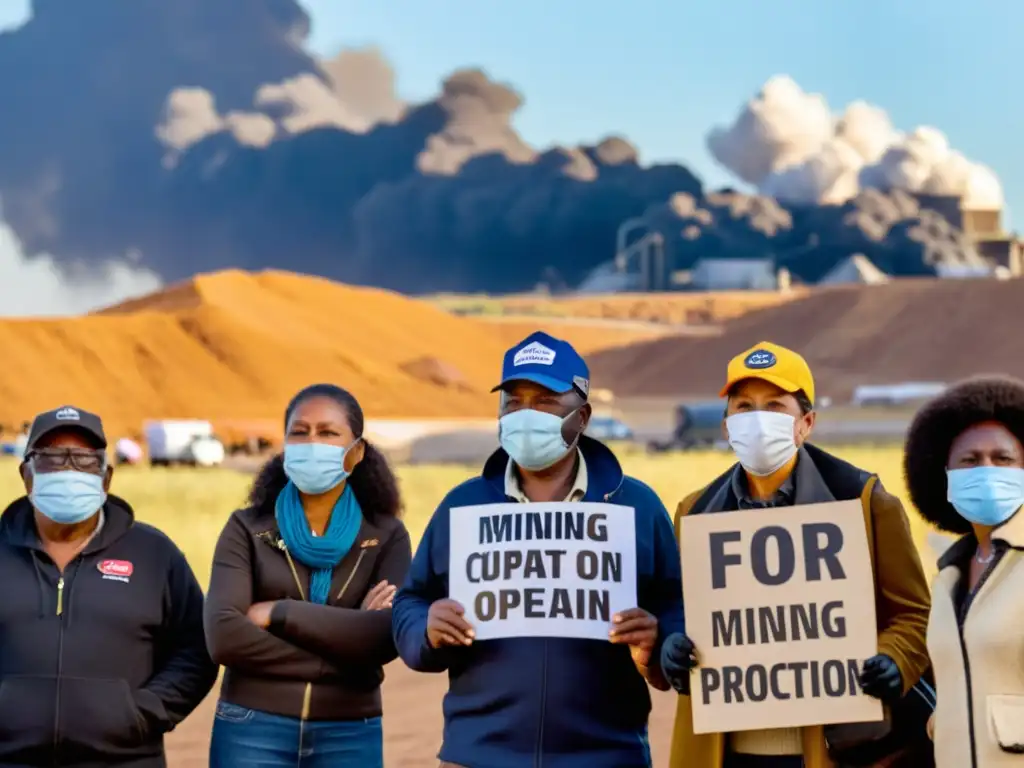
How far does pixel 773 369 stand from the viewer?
4.84m

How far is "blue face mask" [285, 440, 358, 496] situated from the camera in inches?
215

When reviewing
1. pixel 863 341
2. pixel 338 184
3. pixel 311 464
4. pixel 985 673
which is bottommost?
pixel 985 673

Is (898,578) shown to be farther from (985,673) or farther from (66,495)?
(66,495)

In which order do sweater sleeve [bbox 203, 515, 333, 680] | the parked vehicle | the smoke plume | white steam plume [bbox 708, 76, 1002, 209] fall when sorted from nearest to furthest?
sweater sleeve [bbox 203, 515, 333, 680], the parked vehicle, the smoke plume, white steam plume [bbox 708, 76, 1002, 209]

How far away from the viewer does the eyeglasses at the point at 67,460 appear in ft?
17.8

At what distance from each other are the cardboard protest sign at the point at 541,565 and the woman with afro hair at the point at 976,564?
89cm

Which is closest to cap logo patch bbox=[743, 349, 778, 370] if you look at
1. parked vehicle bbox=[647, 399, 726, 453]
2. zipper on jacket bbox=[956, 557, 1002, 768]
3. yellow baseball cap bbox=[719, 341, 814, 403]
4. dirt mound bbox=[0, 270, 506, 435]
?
yellow baseball cap bbox=[719, 341, 814, 403]

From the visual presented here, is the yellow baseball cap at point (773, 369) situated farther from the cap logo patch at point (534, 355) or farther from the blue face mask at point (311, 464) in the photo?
the blue face mask at point (311, 464)

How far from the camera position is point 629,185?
371ft

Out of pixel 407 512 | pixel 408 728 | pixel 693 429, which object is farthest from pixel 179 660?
pixel 693 429

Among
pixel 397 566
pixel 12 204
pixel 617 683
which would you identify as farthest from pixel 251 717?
pixel 12 204

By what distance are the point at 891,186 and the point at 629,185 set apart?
73.3 feet

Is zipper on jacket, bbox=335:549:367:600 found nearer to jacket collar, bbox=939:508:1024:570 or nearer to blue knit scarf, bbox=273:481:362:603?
blue knit scarf, bbox=273:481:362:603

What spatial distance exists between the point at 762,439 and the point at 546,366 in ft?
2.16
